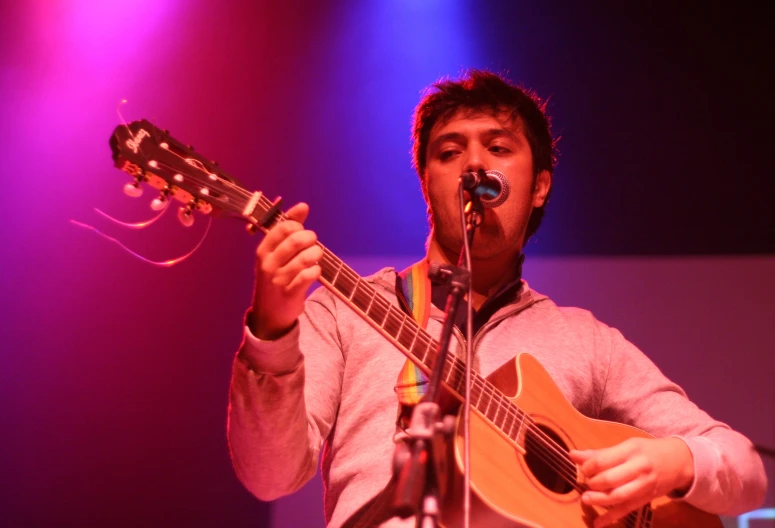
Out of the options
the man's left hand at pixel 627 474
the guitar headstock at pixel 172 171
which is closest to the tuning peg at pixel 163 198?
the guitar headstock at pixel 172 171

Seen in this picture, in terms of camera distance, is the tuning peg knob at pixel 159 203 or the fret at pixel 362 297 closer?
the tuning peg knob at pixel 159 203

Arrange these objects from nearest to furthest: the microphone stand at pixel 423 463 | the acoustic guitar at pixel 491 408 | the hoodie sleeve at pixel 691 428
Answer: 1. the microphone stand at pixel 423 463
2. the acoustic guitar at pixel 491 408
3. the hoodie sleeve at pixel 691 428

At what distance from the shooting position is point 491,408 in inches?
82.2

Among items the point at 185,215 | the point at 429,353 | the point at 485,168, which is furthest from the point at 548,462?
the point at 185,215

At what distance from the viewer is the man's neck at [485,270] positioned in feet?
9.39

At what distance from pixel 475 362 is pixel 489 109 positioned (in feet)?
3.65

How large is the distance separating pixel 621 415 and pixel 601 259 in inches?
58.3

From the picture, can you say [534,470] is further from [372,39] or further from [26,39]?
[26,39]

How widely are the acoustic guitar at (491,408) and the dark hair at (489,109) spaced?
45.3 inches

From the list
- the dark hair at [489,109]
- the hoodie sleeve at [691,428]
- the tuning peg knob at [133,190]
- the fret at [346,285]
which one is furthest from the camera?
the dark hair at [489,109]

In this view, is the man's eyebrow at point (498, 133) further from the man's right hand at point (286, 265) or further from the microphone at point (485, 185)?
the man's right hand at point (286, 265)

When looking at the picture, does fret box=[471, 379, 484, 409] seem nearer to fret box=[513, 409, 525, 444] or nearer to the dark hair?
fret box=[513, 409, 525, 444]

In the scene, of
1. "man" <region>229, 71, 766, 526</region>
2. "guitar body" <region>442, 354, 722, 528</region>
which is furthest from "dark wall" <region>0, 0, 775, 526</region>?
"guitar body" <region>442, 354, 722, 528</region>

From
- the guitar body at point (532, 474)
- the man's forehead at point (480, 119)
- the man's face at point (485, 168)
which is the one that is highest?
the man's forehead at point (480, 119)
